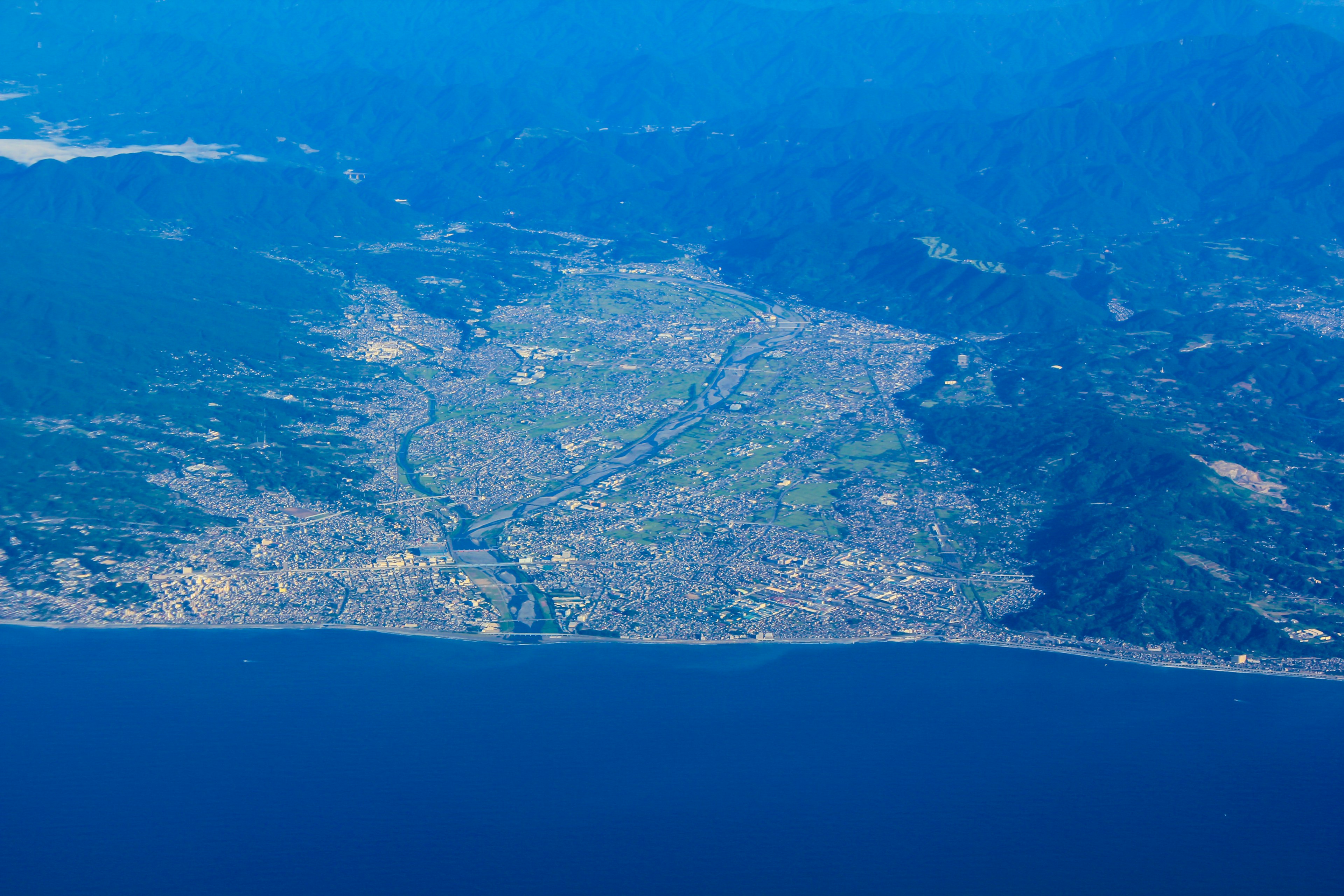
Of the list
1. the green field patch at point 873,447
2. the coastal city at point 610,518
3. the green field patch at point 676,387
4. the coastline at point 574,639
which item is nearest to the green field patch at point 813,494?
the coastal city at point 610,518

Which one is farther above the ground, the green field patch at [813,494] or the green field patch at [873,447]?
the green field patch at [873,447]

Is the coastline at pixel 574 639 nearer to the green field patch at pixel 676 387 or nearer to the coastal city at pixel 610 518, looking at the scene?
the coastal city at pixel 610 518

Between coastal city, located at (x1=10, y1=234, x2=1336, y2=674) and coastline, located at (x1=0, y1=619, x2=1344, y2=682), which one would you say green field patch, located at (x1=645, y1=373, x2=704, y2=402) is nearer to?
coastal city, located at (x1=10, y1=234, x2=1336, y2=674)

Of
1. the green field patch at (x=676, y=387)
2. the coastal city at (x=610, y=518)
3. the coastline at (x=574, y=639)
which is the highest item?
the green field patch at (x=676, y=387)

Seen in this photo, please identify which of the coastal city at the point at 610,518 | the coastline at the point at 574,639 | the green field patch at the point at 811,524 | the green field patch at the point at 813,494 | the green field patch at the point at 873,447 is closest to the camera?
the coastline at the point at 574,639

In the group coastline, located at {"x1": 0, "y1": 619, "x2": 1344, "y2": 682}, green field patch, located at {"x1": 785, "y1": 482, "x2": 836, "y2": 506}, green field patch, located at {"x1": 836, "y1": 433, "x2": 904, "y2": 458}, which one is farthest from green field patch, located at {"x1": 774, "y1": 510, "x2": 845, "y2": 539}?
coastline, located at {"x1": 0, "y1": 619, "x2": 1344, "y2": 682}

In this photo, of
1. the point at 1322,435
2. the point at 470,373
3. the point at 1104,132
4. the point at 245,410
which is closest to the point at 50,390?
the point at 245,410
